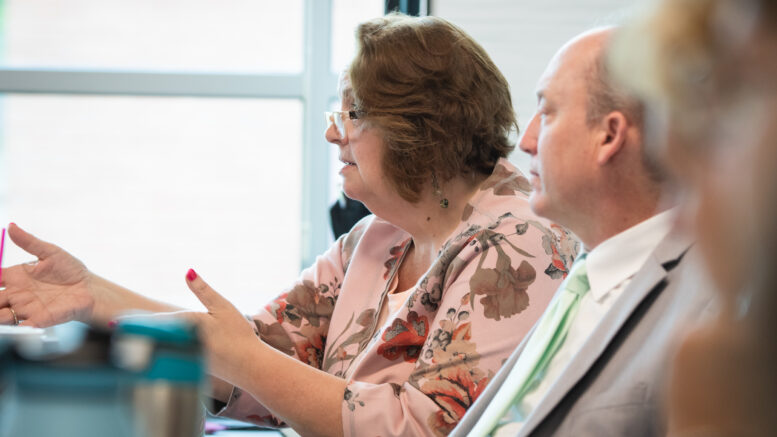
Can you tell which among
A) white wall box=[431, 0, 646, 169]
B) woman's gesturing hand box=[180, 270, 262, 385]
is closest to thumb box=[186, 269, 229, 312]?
woman's gesturing hand box=[180, 270, 262, 385]

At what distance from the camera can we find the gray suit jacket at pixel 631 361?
1.01 m

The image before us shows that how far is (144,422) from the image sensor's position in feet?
2.16

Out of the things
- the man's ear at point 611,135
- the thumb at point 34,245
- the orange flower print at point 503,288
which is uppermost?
the man's ear at point 611,135

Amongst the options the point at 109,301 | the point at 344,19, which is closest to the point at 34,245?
the point at 109,301

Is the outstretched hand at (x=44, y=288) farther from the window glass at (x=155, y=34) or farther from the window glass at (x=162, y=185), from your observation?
the window glass at (x=155, y=34)

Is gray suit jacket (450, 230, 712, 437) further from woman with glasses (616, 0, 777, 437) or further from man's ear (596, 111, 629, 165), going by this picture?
woman with glasses (616, 0, 777, 437)

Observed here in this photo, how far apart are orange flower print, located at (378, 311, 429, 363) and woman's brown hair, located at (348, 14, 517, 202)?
0.29 m

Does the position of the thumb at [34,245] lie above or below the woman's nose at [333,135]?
below

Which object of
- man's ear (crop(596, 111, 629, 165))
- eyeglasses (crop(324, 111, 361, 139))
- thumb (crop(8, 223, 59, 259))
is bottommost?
thumb (crop(8, 223, 59, 259))

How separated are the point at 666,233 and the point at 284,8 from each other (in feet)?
8.86

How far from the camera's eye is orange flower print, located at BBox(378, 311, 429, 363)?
1698 mm

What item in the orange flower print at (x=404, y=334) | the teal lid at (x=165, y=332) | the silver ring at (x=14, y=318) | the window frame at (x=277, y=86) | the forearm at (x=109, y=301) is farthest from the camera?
the window frame at (x=277, y=86)

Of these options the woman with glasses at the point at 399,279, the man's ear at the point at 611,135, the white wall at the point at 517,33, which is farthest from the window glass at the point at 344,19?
the man's ear at the point at 611,135

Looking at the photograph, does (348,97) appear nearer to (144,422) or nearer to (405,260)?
(405,260)
